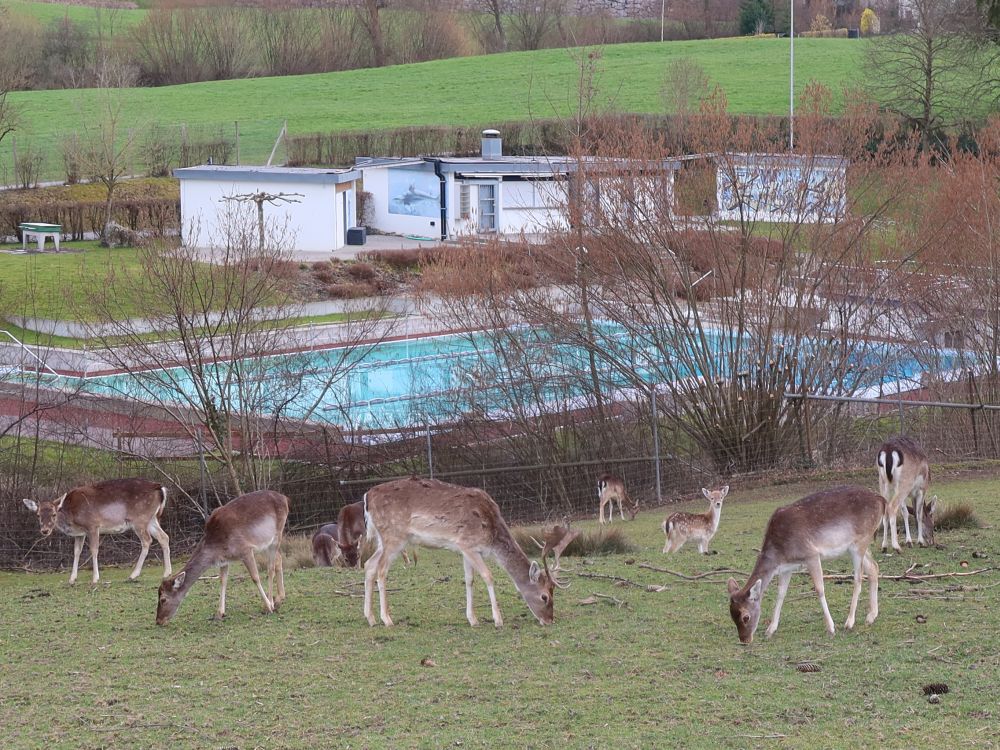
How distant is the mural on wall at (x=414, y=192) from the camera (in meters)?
52.4

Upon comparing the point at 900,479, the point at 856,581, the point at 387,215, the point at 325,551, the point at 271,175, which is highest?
the point at 271,175

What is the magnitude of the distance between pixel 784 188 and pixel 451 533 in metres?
12.5

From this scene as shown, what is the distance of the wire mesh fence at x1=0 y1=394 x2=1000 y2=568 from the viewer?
18359 mm

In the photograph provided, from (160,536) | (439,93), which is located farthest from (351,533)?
(439,93)

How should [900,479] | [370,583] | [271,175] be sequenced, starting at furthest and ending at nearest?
1. [271,175]
2. [900,479]
3. [370,583]

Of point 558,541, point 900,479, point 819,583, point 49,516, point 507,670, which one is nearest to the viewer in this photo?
point 507,670

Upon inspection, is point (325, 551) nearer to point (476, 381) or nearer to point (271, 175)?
point (476, 381)

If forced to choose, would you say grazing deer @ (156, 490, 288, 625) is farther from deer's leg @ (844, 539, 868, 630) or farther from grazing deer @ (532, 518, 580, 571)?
deer's leg @ (844, 539, 868, 630)

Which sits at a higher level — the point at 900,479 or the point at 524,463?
the point at 900,479

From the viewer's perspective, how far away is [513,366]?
2231cm

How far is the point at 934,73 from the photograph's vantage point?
6112cm

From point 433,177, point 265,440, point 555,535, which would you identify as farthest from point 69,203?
point 555,535

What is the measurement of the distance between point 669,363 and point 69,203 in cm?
3770

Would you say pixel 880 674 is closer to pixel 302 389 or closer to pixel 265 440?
pixel 265 440
